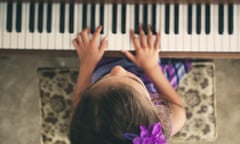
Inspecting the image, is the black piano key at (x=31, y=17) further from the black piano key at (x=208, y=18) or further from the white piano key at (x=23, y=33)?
the black piano key at (x=208, y=18)

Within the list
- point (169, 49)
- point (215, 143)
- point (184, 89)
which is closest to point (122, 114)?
point (169, 49)

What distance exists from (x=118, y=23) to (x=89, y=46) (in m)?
0.13

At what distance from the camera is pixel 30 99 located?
85.7 inches

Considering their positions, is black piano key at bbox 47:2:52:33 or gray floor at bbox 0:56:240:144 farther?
gray floor at bbox 0:56:240:144

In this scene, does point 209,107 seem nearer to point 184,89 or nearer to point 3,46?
point 184,89

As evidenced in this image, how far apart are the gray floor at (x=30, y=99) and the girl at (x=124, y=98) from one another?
0.46 meters

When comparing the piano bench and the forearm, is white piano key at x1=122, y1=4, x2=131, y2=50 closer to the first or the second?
the forearm

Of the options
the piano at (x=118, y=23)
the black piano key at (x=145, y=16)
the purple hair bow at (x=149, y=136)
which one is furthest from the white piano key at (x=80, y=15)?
the purple hair bow at (x=149, y=136)

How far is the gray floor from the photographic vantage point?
216 centimetres

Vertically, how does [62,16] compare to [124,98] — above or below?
above

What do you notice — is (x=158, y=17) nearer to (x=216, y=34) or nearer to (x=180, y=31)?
(x=180, y=31)

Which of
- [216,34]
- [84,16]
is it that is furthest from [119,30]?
[216,34]

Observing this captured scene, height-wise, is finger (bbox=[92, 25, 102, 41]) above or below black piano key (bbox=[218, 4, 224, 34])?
below

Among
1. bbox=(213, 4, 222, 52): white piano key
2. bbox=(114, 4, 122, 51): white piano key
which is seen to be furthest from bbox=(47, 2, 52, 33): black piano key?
bbox=(213, 4, 222, 52): white piano key
